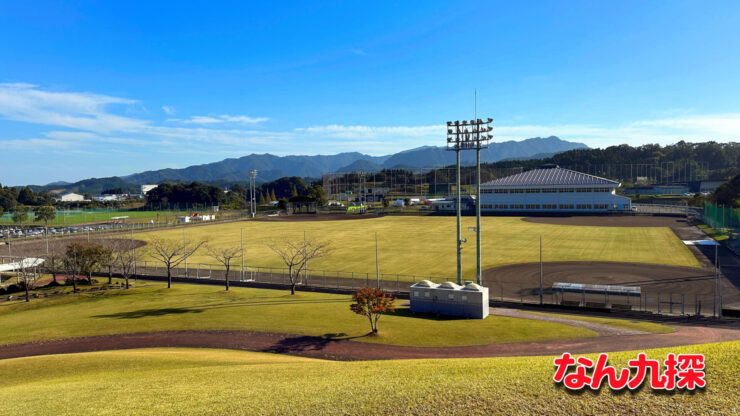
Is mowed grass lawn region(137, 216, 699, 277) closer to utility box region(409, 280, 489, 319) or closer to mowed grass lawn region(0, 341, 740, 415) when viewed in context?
utility box region(409, 280, 489, 319)

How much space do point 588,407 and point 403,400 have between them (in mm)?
4746

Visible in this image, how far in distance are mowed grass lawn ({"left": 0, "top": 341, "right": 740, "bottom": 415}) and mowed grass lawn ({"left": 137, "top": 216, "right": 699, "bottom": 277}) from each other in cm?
3078

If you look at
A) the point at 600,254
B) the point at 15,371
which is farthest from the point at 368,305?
the point at 600,254

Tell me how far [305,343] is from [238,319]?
24.7 feet

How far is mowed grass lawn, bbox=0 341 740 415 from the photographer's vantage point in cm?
1032

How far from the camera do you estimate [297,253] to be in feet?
148

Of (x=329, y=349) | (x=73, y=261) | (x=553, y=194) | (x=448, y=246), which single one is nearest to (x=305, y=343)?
(x=329, y=349)

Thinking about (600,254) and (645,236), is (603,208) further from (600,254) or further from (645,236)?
(600,254)

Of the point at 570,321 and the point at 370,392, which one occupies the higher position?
the point at 370,392

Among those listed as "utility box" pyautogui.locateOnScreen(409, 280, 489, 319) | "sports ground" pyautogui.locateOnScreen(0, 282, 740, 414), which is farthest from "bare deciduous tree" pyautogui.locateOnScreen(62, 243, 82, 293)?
"utility box" pyautogui.locateOnScreen(409, 280, 489, 319)

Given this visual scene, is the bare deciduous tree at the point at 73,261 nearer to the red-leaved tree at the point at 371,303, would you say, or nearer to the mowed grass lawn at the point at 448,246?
the mowed grass lawn at the point at 448,246

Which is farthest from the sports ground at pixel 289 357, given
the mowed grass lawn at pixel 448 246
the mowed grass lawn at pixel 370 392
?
the mowed grass lawn at pixel 448 246

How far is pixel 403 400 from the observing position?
1138cm

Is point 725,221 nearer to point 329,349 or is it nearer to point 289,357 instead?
point 329,349
